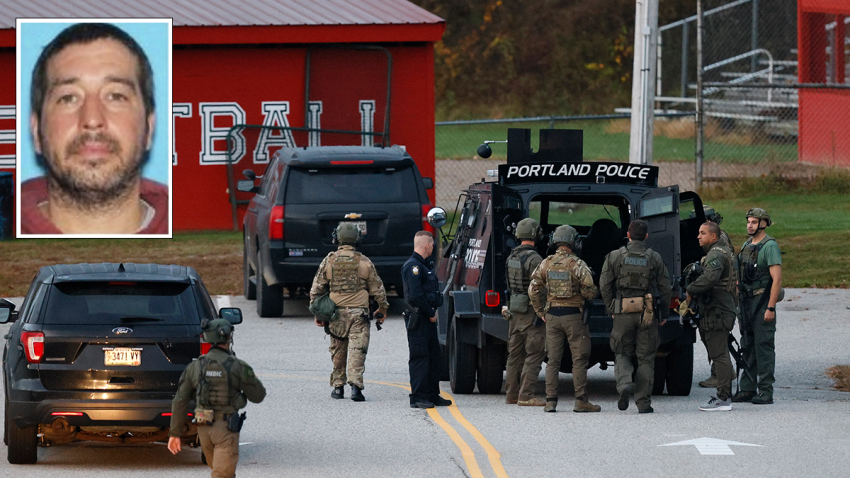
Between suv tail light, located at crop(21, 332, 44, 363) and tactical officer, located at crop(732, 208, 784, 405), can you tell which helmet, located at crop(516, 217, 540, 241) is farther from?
suv tail light, located at crop(21, 332, 44, 363)

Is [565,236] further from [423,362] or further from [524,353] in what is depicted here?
[423,362]

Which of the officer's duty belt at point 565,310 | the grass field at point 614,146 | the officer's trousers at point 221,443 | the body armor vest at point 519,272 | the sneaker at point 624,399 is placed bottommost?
the sneaker at point 624,399

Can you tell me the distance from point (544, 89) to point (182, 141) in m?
30.7

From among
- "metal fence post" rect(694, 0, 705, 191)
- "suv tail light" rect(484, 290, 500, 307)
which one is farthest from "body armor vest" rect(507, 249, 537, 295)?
"metal fence post" rect(694, 0, 705, 191)

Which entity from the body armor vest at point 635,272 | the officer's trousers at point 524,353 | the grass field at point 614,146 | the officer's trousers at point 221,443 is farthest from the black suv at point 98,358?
the grass field at point 614,146

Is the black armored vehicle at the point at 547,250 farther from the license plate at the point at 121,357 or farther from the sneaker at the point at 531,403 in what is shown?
the license plate at the point at 121,357

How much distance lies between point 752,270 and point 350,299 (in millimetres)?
3592

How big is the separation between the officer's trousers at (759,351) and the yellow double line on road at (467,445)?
8.72 ft

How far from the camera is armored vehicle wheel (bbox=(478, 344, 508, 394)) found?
1300 cm

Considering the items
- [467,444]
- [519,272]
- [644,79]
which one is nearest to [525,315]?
[519,272]

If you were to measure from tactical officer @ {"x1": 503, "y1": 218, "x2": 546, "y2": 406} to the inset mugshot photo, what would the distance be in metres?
14.6

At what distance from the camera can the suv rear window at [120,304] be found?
964cm

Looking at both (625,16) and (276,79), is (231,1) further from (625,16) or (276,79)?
(625,16)

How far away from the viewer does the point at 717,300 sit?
12.4m
